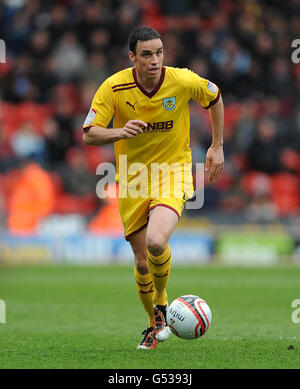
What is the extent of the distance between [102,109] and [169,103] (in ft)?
1.89

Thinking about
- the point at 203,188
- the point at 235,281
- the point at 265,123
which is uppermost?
the point at 265,123

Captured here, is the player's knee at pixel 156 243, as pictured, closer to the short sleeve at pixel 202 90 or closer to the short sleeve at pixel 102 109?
the short sleeve at pixel 102 109

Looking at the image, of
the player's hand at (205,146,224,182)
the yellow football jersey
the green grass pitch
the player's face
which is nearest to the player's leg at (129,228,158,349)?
the green grass pitch

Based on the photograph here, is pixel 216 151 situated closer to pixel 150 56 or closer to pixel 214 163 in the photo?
pixel 214 163

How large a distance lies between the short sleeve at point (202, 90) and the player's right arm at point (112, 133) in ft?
2.42

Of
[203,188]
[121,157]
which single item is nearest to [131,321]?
[121,157]

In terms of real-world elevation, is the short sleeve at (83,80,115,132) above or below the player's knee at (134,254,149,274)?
above

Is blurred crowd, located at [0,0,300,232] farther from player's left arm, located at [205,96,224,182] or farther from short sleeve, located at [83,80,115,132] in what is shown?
short sleeve, located at [83,80,115,132]

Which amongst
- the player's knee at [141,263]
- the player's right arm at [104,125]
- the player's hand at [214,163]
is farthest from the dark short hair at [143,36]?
the player's knee at [141,263]

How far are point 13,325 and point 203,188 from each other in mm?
8320

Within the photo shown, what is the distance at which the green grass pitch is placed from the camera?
19.9 feet

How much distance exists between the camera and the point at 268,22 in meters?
19.4

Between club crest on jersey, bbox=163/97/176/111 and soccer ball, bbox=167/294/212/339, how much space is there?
5.30ft
